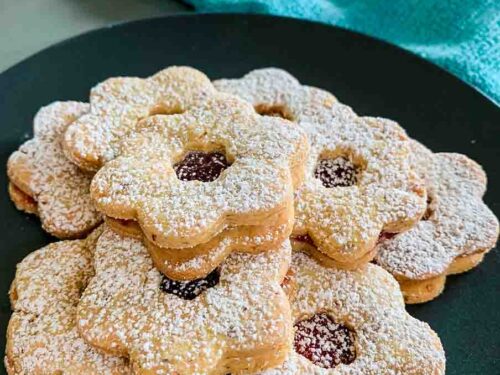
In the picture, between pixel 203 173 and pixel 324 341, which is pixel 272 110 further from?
pixel 324 341

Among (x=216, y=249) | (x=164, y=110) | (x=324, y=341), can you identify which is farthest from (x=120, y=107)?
(x=324, y=341)

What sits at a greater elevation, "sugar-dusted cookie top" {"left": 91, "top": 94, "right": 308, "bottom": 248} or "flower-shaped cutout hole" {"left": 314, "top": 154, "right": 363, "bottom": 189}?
"sugar-dusted cookie top" {"left": 91, "top": 94, "right": 308, "bottom": 248}

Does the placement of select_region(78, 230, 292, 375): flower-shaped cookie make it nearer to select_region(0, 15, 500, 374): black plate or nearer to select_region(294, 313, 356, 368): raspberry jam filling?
select_region(294, 313, 356, 368): raspberry jam filling

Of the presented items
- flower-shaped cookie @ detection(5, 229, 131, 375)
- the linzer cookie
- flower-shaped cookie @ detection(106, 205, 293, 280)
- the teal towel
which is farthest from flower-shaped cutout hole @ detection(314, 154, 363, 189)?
the teal towel

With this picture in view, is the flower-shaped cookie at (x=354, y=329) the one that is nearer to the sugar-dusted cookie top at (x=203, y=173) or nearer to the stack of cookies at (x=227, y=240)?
the stack of cookies at (x=227, y=240)

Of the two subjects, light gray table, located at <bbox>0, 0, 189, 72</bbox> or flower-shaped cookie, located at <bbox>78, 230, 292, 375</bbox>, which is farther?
light gray table, located at <bbox>0, 0, 189, 72</bbox>

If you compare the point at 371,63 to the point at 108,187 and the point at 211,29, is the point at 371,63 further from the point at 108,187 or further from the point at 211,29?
the point at 108,187

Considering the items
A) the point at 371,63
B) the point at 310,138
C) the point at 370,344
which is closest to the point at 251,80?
the point at 310,138
